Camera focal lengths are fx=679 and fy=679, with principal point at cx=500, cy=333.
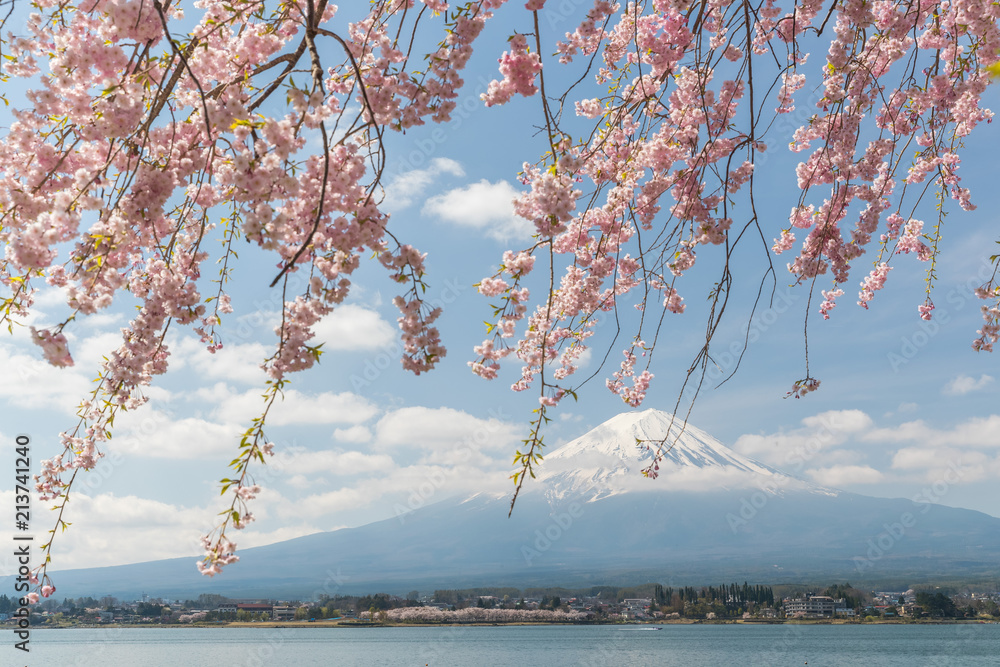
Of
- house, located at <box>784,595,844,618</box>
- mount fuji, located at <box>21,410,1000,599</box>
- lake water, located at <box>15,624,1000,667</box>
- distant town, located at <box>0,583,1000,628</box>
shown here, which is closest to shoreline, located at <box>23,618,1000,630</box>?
distant town, located at <box>0,583,1000,628</box>

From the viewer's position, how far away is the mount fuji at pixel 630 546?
5758 inches

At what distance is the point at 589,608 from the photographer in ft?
336

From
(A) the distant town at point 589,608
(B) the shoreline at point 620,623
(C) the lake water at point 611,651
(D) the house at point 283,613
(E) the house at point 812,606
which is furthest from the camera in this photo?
(D) the house at point 283,613

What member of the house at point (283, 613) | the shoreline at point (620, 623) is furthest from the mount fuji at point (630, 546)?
the house at point (283, 613)

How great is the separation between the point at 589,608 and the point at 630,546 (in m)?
84.1

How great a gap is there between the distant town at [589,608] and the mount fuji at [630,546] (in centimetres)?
2419

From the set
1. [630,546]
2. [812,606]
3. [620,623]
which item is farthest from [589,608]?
[630,546]

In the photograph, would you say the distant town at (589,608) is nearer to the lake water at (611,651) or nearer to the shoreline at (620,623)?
the shoreline at (620,623)

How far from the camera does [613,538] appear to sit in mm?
188500

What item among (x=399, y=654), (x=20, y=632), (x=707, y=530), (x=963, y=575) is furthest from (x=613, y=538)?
(x=20, y=632)

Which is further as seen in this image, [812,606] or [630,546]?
[630,546]

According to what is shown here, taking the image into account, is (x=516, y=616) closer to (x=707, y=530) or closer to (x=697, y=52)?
(x=707, y=530)

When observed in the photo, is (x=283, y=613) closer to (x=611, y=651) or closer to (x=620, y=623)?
(x=620, y=623)

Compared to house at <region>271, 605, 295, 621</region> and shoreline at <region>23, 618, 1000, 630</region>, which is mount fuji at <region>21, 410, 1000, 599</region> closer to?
shoreline at <region>23, 618, 1000, 630</region>
